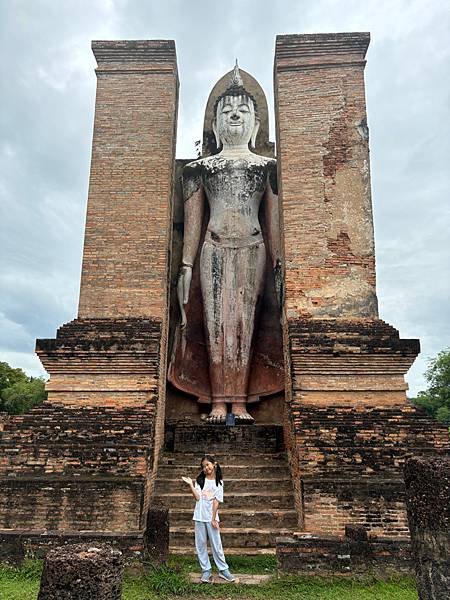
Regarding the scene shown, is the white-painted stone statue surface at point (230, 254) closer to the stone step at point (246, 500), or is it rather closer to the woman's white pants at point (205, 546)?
the stone step at point (246, 500)

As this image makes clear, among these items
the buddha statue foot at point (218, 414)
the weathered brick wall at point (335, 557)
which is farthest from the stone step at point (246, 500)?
the buddha statue foot at point (218, 414)

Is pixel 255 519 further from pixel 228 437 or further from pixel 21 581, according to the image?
pixel 21 581

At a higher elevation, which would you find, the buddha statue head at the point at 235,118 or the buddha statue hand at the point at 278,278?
the buddha statue head at the point at 235,118

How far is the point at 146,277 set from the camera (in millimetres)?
8438

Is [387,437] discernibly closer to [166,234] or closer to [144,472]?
[144,472]

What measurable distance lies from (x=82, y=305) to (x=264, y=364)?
3728mm

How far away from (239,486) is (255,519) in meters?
0.68

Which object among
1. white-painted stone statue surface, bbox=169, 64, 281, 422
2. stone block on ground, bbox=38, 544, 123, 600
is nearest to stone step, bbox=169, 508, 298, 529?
white-painted stone statue surface, bbox=169, 64, 281, 422

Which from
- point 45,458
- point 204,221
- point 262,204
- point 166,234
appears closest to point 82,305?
point 166,234

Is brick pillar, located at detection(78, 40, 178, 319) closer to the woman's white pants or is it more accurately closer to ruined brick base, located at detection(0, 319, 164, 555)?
ruined brick base, located at detection(0, 319, 164, 555)

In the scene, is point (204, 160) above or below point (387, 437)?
above

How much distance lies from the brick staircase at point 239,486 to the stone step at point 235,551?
1 centimetres

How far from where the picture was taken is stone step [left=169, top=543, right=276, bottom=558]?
6.34 metres

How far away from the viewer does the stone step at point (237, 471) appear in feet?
25.4
